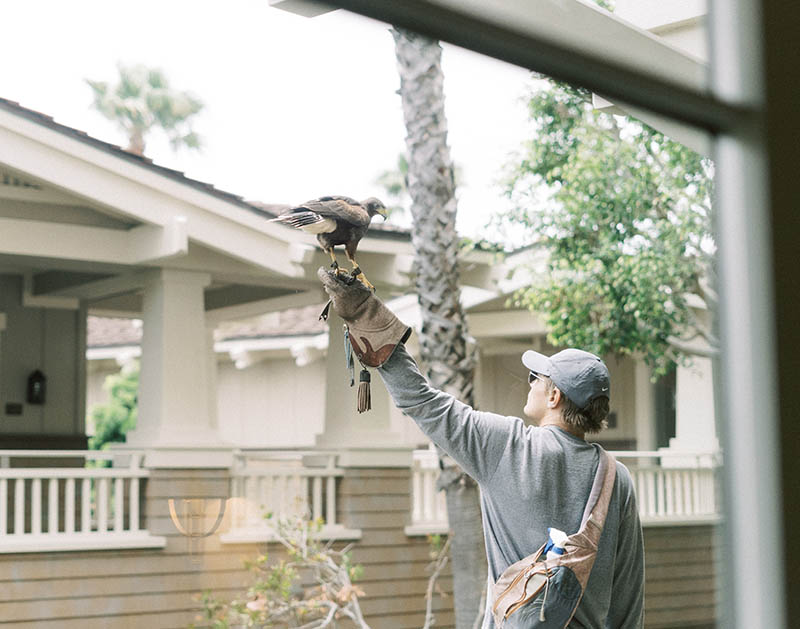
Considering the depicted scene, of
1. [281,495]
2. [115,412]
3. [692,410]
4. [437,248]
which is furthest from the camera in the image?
[692,410]

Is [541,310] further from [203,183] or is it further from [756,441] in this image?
[756,441]

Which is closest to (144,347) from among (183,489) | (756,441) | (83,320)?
(183,489)

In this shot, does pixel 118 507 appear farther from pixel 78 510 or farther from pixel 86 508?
pixel 78 510

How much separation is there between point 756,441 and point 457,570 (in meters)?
3.98

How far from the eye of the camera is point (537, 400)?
167cm

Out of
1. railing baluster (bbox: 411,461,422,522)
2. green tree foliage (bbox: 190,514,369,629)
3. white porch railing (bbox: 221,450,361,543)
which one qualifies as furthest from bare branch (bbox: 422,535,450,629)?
white porch railing (bbox: 221,450,361,543)

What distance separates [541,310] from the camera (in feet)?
20.7

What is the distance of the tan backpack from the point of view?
1.50 meters

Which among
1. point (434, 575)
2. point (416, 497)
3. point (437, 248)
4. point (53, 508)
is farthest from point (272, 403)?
point (437, 248)

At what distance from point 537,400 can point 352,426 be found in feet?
13.8

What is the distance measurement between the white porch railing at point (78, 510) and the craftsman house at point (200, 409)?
0.04 feet

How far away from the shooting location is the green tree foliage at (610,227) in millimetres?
5836

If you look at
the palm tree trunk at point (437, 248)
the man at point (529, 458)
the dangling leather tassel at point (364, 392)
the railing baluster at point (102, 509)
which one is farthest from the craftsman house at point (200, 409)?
the dangling leather tassel at point (364, 392)

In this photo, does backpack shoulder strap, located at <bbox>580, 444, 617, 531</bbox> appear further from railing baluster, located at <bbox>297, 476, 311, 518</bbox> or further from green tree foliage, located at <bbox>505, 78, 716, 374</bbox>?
green tree foliage, located at <bbox>505, 78, 716, 374</bbox>
